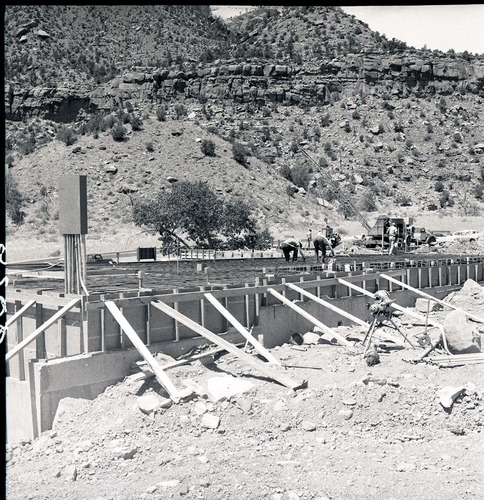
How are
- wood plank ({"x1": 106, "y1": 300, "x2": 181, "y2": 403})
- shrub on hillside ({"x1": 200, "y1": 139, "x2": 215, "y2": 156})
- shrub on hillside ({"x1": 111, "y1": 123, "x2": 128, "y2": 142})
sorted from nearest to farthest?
wood plank ({"x1": 106, "y1": 300, "x2": 181, "y2": 403})
shrub on hillside ({"x1": 200, "y1": 139, "x2": 215, "y2": 156})
shrub on hillside ({"x1": 111, "y1": 123, "x2": 128, "y2": 142})

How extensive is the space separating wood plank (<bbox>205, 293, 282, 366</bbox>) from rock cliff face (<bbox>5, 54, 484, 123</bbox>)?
7013 cm

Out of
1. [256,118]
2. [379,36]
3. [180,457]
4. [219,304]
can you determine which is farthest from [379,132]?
[180,457]

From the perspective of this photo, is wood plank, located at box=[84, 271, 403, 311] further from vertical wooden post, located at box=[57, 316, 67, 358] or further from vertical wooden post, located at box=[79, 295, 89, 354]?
vertical wooden post, located at box=[57, 316, 67, 358]

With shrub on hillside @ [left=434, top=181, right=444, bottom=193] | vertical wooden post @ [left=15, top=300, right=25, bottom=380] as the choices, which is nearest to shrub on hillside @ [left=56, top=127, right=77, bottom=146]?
shrub on hillside @ [left=434, top=181, right=444, bottom=193]

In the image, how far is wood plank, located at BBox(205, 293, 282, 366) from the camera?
15.7 m

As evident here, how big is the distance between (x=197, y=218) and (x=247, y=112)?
45190mm

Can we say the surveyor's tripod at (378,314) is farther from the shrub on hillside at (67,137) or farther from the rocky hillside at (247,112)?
the shrub on hillside at (67,137)

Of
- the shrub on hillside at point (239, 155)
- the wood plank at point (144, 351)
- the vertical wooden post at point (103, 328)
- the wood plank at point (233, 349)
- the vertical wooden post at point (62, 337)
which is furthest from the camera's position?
the shrub on hillside at point (239, 155)

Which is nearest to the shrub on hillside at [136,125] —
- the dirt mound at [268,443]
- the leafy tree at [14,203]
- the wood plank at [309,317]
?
the leafy tree at [14,203]

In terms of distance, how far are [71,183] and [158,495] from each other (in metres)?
6.52

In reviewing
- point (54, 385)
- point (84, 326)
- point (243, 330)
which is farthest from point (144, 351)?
point (243, 330)

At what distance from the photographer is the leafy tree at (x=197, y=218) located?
42.5 m

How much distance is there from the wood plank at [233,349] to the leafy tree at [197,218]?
86.3 ft

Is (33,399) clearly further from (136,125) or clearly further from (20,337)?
(136,125)
